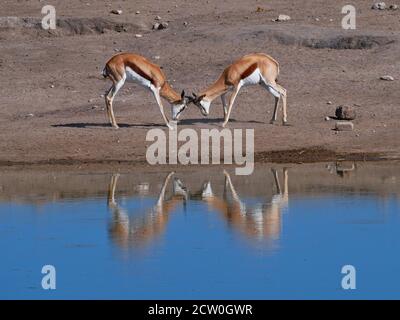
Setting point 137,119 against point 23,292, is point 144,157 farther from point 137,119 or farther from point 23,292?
point 23,292

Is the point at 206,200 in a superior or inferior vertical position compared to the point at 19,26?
inferior

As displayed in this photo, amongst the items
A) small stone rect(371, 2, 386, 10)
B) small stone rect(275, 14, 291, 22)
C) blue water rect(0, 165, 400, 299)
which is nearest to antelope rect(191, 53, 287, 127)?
blue water rect(0, 165, 400, 299)

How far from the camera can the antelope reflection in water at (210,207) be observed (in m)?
13.1

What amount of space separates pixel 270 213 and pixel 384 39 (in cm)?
995

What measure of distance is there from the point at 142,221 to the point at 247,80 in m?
6.26

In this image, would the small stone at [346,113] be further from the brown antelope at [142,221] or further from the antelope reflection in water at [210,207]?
the brown antelope at [142,221]

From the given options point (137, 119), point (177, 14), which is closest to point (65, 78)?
point (137, 119)

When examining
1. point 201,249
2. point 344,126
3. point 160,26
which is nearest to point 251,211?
point 201,249

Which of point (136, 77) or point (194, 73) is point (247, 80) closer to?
point (136, 77)

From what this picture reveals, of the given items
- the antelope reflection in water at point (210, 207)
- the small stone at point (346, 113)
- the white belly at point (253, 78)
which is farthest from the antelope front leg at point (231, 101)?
the antelope reflection in water at point (210, 207)

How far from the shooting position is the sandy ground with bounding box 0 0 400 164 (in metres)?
18.8

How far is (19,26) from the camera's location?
2588 cm

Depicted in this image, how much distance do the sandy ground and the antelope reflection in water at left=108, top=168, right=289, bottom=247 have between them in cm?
259
